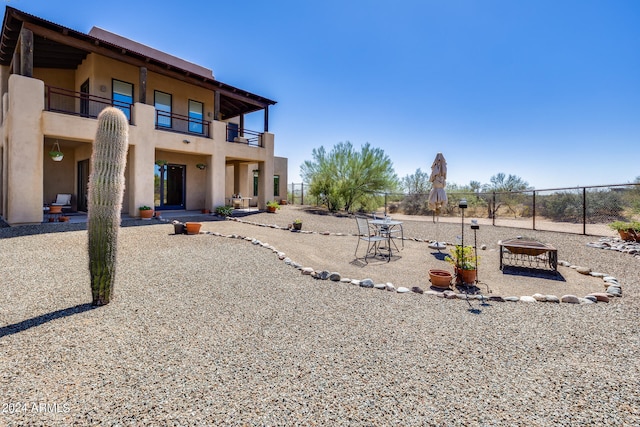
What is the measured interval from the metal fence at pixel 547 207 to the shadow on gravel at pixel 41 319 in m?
11.8

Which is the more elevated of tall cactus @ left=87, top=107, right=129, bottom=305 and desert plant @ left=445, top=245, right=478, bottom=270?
tall cactus @ left=87, top=107, right=129, bottom=305

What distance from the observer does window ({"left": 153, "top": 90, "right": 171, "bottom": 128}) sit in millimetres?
13102

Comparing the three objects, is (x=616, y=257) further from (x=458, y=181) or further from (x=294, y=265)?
(x=458, y=181)

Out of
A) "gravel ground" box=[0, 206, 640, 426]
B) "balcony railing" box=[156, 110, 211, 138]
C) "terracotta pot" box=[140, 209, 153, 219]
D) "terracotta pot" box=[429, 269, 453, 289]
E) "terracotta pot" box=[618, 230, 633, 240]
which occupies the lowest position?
"gravel ground" box=[0, 206, 640, 426]

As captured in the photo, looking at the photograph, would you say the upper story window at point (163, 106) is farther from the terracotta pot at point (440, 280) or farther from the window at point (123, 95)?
the terracotta pot at point (440, 280)

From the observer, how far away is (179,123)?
46.4 ft

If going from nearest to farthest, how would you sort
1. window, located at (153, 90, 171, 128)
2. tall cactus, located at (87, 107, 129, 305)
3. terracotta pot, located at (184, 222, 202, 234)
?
tall cactus, located at (87, 107, 129, 305) < terracotta pot, located at (184, 222, 202, 234) < window, located at (153, 90, 171, 128)

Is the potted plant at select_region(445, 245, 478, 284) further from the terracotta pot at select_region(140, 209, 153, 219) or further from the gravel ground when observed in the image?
the terracotta pot at select_region(140, 209, 153, 219)

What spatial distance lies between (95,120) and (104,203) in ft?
28.2

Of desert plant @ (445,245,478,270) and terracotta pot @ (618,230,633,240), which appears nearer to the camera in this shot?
desert plant @ (445,245,478,270)

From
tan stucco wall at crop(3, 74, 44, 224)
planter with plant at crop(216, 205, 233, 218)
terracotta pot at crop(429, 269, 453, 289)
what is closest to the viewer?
terracotta pot at crop(429, 269, 453, 289)

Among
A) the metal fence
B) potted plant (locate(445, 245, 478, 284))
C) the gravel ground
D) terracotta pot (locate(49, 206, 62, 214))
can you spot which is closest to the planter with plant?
terracotta pot (locate(49, 206, 62, 214))

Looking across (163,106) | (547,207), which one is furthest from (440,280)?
(547,207)

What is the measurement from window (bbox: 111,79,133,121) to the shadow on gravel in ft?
35.5
